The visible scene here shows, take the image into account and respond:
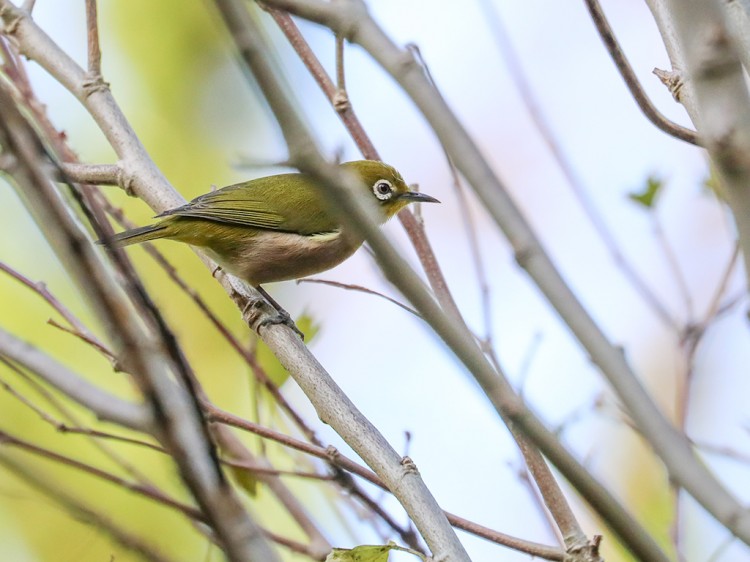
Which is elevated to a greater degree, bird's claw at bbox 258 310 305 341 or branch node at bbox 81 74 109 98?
branch node at bbox 81 74 109 98

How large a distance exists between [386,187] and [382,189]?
3cm

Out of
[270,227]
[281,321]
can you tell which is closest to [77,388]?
[281,321]

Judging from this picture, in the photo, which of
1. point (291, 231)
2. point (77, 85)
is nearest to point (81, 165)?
point (77, 85)

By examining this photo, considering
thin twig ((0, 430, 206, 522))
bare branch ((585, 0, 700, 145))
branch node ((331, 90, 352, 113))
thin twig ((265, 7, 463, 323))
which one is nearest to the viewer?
thin twig ((0, 430, 206, 522))

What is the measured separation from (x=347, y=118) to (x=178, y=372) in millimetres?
2784

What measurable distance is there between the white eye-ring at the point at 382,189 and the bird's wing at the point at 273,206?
1.83 feet

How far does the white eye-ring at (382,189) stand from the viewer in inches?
237

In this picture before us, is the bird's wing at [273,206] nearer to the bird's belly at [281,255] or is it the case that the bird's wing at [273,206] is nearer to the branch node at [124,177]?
the bird's belly at [281,255]

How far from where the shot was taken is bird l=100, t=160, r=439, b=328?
4.79m

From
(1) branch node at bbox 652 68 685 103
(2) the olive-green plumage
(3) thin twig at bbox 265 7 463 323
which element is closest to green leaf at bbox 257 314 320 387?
(3) thin twig at bbox 265 7 463 323

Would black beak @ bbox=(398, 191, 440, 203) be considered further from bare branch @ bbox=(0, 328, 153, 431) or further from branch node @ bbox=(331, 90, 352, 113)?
bare branch @ bbox=(0, 328, 153, 431)

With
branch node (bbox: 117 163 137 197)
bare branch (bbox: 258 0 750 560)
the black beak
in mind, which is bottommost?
bare branch (bbox: 258 0 750 560)

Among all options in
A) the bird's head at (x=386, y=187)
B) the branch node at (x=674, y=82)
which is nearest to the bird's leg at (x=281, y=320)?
the bird's head at (x=386, y=187)

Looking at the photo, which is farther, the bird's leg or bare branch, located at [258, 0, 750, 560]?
the bird's leg
